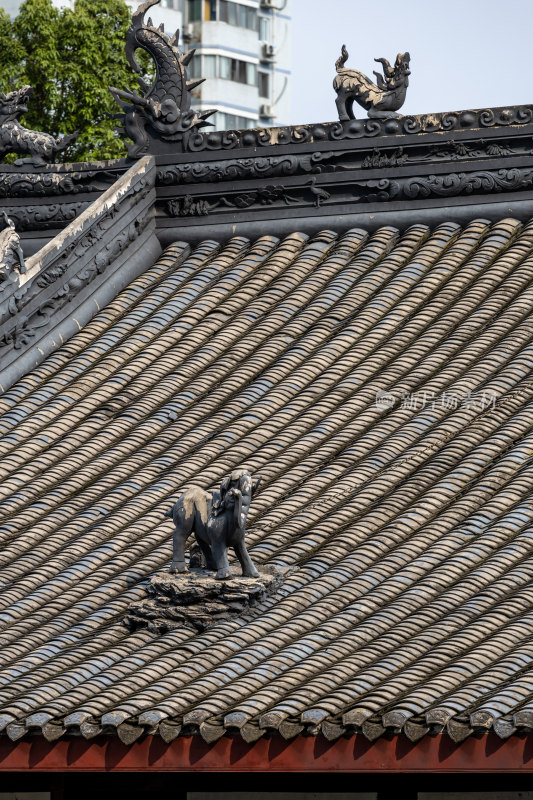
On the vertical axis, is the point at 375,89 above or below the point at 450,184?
above

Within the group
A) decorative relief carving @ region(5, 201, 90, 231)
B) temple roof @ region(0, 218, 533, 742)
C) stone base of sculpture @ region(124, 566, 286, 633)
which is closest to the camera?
temple roof @ region(0, 218, 533, 742)

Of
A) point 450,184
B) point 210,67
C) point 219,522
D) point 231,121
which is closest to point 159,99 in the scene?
point 450,184

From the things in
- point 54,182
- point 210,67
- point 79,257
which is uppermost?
point 210,67

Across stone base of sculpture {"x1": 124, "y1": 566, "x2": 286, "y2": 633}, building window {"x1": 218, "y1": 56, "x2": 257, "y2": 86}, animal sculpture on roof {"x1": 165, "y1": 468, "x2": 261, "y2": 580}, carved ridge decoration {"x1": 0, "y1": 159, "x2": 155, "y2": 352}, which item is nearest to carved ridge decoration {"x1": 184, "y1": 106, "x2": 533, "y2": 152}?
carved ridge decoration {"x1": 0, "y1": 159, "x2": 155, "y2": 352}

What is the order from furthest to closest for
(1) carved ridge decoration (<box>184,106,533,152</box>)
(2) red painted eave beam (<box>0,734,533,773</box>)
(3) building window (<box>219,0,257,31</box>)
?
(3) building window (<box>219,0,257,31</box>)
(1) carved ridge decoration (<box>184,106,533,152</box>)
(2) red painted eave beam (<box>0,734,533,773</box>)

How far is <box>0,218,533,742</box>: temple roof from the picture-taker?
887cm

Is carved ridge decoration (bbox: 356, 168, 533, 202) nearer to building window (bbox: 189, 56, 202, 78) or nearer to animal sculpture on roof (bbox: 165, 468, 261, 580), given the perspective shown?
animal sculpture on roof (bbox: 165, 468, 261, 580)

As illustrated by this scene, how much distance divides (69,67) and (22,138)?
12243mm

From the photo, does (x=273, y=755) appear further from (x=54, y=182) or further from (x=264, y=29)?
(x=264, y=29)

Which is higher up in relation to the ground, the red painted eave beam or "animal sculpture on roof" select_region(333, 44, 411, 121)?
"animal sculpture on roof" select_region(333, 44, 411, 121)

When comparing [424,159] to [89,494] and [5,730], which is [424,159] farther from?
[5,730]

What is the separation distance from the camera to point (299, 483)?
Result: 11.3 meters

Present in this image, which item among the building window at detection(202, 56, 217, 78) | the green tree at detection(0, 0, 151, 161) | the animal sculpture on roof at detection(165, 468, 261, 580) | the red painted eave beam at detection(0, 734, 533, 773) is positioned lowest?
the red painted eave beam at detection(0, 734, 533, 773)

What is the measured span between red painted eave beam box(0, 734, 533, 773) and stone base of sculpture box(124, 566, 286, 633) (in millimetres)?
1317
